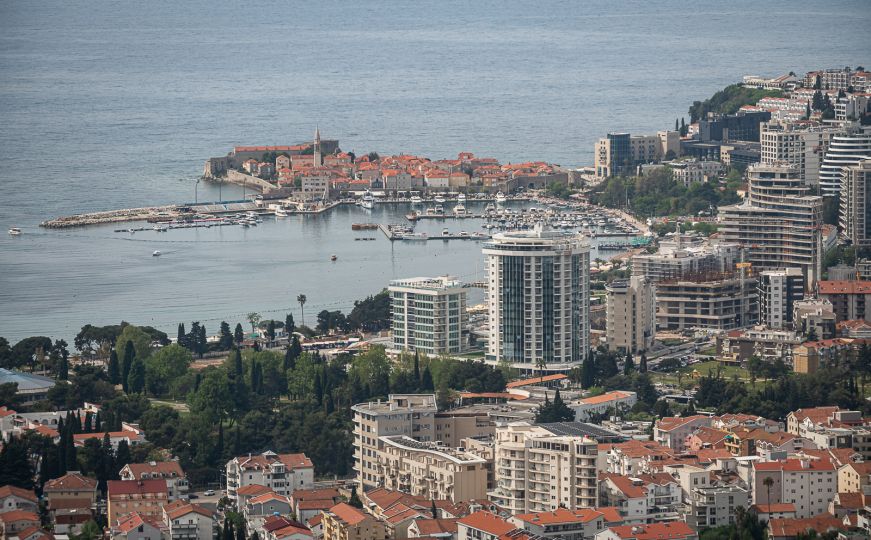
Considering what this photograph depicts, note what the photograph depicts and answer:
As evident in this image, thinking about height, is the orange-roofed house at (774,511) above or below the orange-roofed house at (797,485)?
below

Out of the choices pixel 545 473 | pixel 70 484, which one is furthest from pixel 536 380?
pixel 70 484

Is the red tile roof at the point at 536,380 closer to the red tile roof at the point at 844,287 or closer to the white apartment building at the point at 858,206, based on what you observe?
the red tile roof at the point at 844,287

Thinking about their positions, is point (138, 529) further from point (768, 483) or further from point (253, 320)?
point (253, 320)

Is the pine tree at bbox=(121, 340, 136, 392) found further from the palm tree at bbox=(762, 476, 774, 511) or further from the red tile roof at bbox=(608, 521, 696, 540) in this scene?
the red tile roof at bbox=(608, 521, 696, 540)

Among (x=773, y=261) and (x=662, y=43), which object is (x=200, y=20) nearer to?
(x=662, y=43)

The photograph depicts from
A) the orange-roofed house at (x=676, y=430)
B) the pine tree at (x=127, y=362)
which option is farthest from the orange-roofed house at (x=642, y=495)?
the pine tree at (x=127, y=362)

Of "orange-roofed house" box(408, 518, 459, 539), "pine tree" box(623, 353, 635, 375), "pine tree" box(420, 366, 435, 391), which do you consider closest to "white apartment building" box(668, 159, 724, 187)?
"pine tree" box(623, 353, 635, 375)
